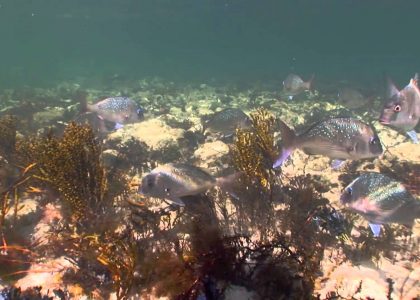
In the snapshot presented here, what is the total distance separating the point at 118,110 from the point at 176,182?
14.2 feet

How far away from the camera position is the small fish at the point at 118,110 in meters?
9.13

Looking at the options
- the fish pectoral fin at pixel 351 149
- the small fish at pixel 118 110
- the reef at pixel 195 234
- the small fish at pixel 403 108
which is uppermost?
the small fish at pixel 118 110

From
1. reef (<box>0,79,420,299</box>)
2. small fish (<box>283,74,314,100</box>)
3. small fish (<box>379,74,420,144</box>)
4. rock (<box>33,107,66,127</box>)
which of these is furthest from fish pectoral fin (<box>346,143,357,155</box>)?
rock (<box>33,107,66,127</box>)

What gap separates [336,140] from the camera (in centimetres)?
585

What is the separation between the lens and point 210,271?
4.09m

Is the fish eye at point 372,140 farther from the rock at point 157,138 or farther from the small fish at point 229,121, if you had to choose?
the rock at point 157,138

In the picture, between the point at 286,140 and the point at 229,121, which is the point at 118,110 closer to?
the point at 229,121

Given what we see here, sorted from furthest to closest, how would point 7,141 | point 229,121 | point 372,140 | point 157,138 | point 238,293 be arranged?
point 157,138 → point 229,121 → point 7,141 → point 372,140 → point 238,293

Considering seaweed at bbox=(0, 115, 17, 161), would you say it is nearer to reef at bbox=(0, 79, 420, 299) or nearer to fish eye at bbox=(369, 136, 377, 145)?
reef at bbox=(0, 79, 420, 299)

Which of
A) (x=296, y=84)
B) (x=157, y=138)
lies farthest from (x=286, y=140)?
(x=296, y=84)

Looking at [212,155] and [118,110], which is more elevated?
[118,110]

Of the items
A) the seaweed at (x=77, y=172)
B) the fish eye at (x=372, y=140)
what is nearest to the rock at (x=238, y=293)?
the seaweed at (x=77, y=172)

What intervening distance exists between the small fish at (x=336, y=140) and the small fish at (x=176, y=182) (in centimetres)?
115

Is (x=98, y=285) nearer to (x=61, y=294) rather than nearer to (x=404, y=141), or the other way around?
(x=61, y=294)
